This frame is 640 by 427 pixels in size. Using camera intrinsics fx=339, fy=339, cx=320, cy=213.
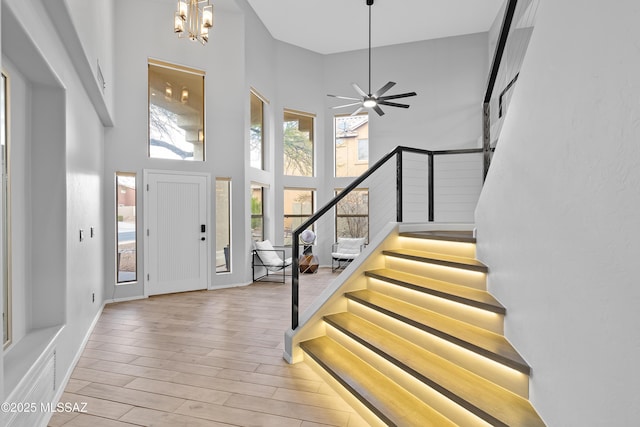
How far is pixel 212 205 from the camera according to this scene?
19.8ft

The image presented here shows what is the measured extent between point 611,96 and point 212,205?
573 cm

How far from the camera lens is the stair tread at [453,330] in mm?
1765

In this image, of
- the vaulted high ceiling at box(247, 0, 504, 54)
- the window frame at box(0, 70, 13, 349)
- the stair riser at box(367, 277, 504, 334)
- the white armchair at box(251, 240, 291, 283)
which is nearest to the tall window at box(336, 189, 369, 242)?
the white armchair at box(251, 240, 291, 283)

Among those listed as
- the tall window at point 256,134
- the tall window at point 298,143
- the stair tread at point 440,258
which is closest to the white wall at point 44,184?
the stair tread at point 440,258

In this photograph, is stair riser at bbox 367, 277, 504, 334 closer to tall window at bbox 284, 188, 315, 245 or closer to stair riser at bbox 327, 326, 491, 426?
stair riser at bbox 327, 326, 491, 426

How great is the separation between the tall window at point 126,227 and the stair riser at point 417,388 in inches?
162

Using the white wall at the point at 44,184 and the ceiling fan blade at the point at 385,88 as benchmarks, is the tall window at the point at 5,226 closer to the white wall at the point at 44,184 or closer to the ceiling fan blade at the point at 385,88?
the white wall at the point at 44,184

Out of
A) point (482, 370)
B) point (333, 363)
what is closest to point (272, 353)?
point (333, 363)

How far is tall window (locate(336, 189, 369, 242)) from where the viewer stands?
805 cm

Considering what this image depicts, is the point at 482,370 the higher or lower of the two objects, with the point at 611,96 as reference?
lower

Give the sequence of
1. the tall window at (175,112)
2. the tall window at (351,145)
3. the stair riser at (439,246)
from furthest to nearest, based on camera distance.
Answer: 1. the tall window at (351,145)
2. the tall window at (175,112)
3. the stair riser at (439,246)

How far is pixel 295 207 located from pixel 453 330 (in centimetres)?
624

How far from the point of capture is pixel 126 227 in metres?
5.41

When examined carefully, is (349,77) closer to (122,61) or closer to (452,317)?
(122,61)
